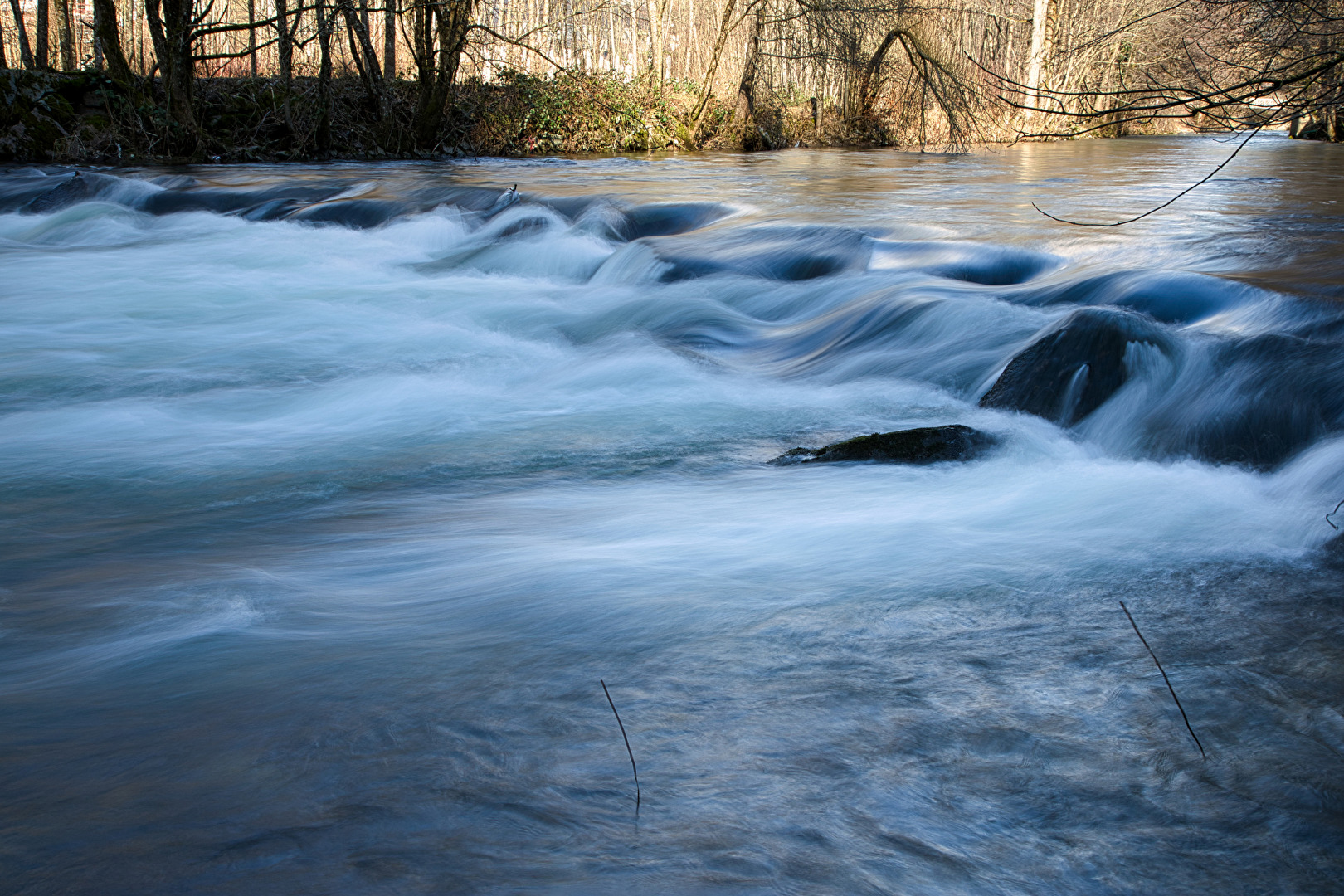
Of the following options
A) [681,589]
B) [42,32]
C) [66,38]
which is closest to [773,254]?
[681,589]

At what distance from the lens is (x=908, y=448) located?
3.66 m

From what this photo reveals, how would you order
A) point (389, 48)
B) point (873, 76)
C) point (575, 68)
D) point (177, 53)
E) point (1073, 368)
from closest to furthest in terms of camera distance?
1. point (1073, 368)
2. point (177, 53)
3. point (389, 48)
4. point (575, 68)
5. point (873, 76)

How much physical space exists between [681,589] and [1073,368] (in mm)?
2333

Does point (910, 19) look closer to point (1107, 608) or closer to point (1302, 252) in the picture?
point (1302, 252)

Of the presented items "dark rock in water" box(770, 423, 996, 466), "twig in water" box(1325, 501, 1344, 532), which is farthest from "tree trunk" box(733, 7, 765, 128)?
"twig in water" box(1325, 501, 1344, 532)

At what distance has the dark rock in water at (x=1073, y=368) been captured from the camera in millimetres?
4145

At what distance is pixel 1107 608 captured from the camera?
2516 mm

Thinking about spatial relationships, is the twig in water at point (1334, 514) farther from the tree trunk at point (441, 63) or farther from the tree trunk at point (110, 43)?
the tree trunk at point (110, 43)

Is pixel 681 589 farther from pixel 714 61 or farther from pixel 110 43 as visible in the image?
pixel 714 61

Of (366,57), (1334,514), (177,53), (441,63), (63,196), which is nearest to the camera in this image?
(1334,514)

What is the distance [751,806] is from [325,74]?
50.1ft

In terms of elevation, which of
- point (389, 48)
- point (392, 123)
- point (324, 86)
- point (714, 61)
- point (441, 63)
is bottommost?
point (392, 123)

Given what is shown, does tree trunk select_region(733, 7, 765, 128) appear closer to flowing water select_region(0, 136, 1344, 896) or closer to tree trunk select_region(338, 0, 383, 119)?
tree trunk select_region(338, 0, 383, 119)

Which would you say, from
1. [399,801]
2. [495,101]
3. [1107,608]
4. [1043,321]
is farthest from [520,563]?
[495,101]
